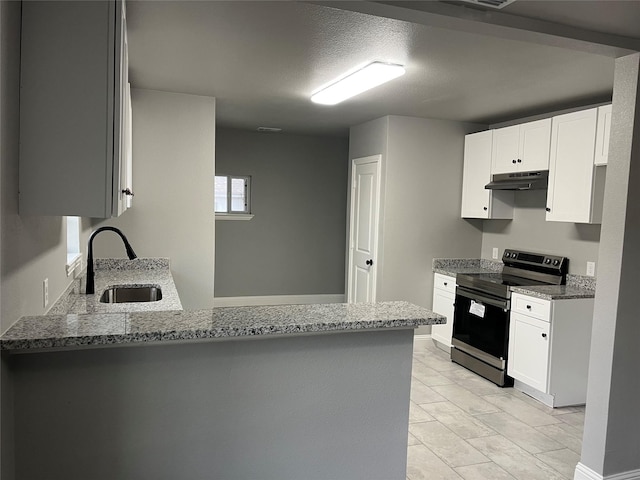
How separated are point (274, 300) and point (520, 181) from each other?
3.89 metres

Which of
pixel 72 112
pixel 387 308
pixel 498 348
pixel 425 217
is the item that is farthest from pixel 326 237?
pixel 72 112

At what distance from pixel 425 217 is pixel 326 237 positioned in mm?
2343

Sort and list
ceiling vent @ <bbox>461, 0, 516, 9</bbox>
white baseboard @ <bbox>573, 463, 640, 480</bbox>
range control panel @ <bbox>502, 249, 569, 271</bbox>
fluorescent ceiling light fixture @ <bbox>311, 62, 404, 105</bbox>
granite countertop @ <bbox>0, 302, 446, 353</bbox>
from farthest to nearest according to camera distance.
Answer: range control panel @ <bbox>502, 249, 569, 271</bbox> → fluorescent ceiling light fixture @ <bbox>311, 62, 404, 105</bbox> → white baseboard @ <bbox>573, 463, 640, 480</bbox> → ceiling vent @ <bbox>461, 0, 516, 9</bbox> → granite countertop @ <bbox>0, 302, 446, 353</bbox>

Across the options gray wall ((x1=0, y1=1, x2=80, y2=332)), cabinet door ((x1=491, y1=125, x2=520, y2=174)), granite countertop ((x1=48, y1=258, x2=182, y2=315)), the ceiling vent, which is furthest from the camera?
cabinet door ((x1=491, y1=125, x2=520, y2=174))

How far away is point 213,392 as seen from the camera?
5.63 ft

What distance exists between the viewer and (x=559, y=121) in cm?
393

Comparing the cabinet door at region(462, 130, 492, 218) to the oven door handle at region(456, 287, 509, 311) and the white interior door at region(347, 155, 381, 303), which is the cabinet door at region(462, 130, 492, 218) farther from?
the white interior door at region(347, 155, 381, 303)

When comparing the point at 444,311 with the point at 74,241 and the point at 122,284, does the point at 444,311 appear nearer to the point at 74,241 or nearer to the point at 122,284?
the point at 122,284

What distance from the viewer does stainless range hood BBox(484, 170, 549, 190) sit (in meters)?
4.11

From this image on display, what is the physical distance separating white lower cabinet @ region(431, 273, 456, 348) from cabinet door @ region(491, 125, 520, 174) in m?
1.17

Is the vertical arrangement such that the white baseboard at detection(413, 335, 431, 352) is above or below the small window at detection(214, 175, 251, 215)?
below

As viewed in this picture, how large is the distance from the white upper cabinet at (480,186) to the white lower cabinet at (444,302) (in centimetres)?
74

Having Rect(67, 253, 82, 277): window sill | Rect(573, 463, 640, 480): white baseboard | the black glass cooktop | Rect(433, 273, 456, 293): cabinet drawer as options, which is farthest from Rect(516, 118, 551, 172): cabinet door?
Rect(67, 253, 82, 277): window sill

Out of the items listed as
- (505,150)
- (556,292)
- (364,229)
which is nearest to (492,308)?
(556,292)
